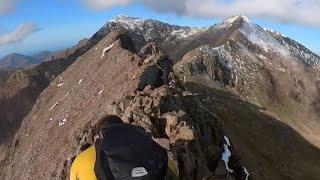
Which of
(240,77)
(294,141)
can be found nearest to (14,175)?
(294,141)

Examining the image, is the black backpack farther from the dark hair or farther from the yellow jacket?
the dark hair

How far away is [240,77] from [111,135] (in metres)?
180

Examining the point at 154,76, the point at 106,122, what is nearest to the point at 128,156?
the point at 106,122

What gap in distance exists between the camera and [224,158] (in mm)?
41562

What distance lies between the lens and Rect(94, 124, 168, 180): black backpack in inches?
343

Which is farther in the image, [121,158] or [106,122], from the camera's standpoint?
[106,122]

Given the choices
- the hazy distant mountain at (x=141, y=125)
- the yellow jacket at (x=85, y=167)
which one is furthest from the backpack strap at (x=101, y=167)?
the hazy distant mountain at (x=141, y=125)

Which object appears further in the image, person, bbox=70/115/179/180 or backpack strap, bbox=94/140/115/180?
backpack strap, bbox=94/140/115/180

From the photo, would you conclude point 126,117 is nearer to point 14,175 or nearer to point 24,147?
point 14,175

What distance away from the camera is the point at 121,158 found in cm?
872

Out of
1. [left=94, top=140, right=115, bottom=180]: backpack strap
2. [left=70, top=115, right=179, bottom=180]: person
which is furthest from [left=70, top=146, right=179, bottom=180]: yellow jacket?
[left=94, top=140, right=115, bottom=180]: backpack strap

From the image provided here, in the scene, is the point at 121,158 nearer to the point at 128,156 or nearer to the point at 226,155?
the point at 128,156

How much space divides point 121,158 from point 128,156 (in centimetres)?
12

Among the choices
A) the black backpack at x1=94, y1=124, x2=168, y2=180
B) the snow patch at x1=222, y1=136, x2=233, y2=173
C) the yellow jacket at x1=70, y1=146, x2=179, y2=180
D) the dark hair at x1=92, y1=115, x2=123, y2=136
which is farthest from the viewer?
the snow patch at x1=222, y1=136, x2=233, y2=173
